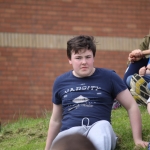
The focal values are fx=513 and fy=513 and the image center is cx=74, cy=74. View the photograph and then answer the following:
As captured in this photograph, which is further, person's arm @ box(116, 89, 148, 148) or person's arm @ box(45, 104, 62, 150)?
person's arm @ box(45, 104, 62, 150)

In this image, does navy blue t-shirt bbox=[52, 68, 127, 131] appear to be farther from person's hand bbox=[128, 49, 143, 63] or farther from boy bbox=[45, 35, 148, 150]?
person's hand bbox=[128, 49, 143, 63]

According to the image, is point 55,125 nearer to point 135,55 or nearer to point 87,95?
point 87,95

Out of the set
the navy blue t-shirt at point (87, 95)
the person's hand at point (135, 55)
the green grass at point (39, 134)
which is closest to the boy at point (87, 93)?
the navy blue t-shirt at point (87, 95)

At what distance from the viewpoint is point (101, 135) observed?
4.62 m

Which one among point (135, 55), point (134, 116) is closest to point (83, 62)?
point (134, 116)

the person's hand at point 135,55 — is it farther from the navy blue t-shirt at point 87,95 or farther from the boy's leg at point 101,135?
the boy's leg at point 101,135

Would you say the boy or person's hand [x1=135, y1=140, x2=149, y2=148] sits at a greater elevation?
the boy

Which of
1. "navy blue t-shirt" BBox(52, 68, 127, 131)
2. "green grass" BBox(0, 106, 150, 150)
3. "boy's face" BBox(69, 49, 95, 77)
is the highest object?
"boy's face" BBox(69, 49, 95, 77)

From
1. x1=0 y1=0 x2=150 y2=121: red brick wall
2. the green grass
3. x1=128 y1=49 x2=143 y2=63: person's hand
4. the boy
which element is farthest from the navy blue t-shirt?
x1=0 y1=0 x2=150 y2=121: red brick wall

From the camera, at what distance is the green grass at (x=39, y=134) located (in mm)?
5629

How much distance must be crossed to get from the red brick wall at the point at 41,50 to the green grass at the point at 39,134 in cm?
278

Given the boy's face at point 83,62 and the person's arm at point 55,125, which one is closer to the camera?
the boy's face at point 83,62

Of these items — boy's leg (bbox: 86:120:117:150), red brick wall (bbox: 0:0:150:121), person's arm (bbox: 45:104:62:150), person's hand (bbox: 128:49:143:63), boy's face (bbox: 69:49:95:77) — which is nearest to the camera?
boy's leg (bbox: 86:120:117:150)

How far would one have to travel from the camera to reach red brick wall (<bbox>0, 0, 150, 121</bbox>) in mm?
10961
